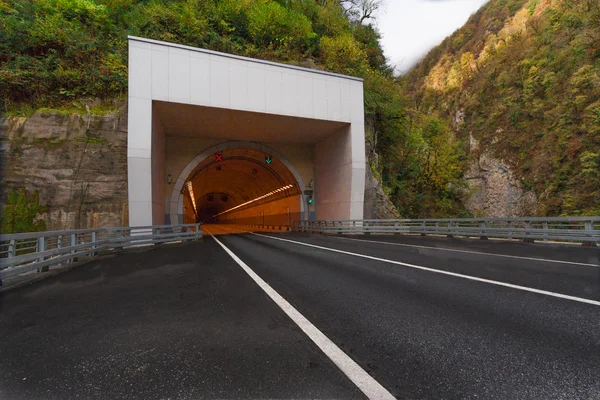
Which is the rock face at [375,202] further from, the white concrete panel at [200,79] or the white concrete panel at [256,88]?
the white concrete panel at [200,79]

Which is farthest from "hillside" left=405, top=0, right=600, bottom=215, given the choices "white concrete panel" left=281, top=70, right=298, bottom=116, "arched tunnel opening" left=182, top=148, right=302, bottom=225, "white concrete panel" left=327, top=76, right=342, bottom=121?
"white concrete panel" left=281, top=70, right=298, bottom=116

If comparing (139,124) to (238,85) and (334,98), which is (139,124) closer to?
(238,85)

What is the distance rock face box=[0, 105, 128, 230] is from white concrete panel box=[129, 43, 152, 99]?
66.1 inches

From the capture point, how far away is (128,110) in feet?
45.6

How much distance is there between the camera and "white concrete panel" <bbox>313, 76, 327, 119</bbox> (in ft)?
57.9

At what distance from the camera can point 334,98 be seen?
59.7 ft

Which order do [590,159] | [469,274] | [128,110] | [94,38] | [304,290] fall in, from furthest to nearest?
1. [590,159]
2. [94,38]
3. [128,110]
4. [469,274]
5. [304,290]

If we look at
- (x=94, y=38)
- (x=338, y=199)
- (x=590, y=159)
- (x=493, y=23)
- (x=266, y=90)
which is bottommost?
(x=338, y=199)

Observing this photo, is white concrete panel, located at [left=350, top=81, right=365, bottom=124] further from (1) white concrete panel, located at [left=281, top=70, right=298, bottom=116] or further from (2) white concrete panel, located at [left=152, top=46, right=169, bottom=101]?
(2) white concrete panel, located at [left=152, top=46, right=169, bottom=101]

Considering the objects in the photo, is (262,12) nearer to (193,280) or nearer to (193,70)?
(193,70)

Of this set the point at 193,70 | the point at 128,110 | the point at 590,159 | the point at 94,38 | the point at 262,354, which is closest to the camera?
the point at 262,354

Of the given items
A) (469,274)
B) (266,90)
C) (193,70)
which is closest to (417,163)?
(266,90)

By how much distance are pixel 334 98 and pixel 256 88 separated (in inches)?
204

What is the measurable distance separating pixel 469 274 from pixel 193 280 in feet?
18.5
